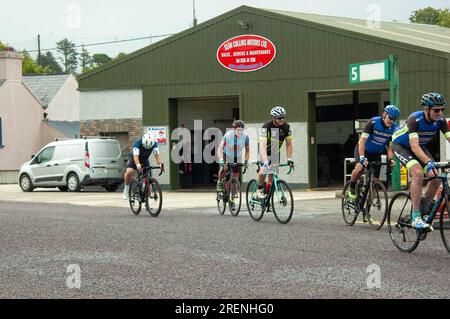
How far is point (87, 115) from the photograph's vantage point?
32188mm

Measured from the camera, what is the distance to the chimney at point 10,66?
44.4 m

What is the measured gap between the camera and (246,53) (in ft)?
95.0

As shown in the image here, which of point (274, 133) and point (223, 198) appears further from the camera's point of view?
point (223, 198)

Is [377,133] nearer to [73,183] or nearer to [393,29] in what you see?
[73,183]

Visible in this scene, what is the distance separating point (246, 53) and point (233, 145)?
13.9 metres

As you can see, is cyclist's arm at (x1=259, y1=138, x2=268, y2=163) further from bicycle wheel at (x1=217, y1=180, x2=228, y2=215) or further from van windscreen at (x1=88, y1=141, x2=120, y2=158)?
van windscreen at (x1=88, y1=141, x2=120, y2=158)

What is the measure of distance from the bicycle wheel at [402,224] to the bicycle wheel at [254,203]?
13.2ft

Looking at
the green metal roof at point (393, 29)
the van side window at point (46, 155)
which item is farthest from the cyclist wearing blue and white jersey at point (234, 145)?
the van side window at point (46, 155)

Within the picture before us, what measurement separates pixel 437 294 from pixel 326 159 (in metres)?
23.8

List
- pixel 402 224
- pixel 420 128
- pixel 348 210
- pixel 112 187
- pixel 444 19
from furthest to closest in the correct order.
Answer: pixel 444 19, pixel 112 187, pixel 348 210, pixel 402 224, pixel 420 128

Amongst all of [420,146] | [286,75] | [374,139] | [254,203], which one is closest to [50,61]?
[286,75]
